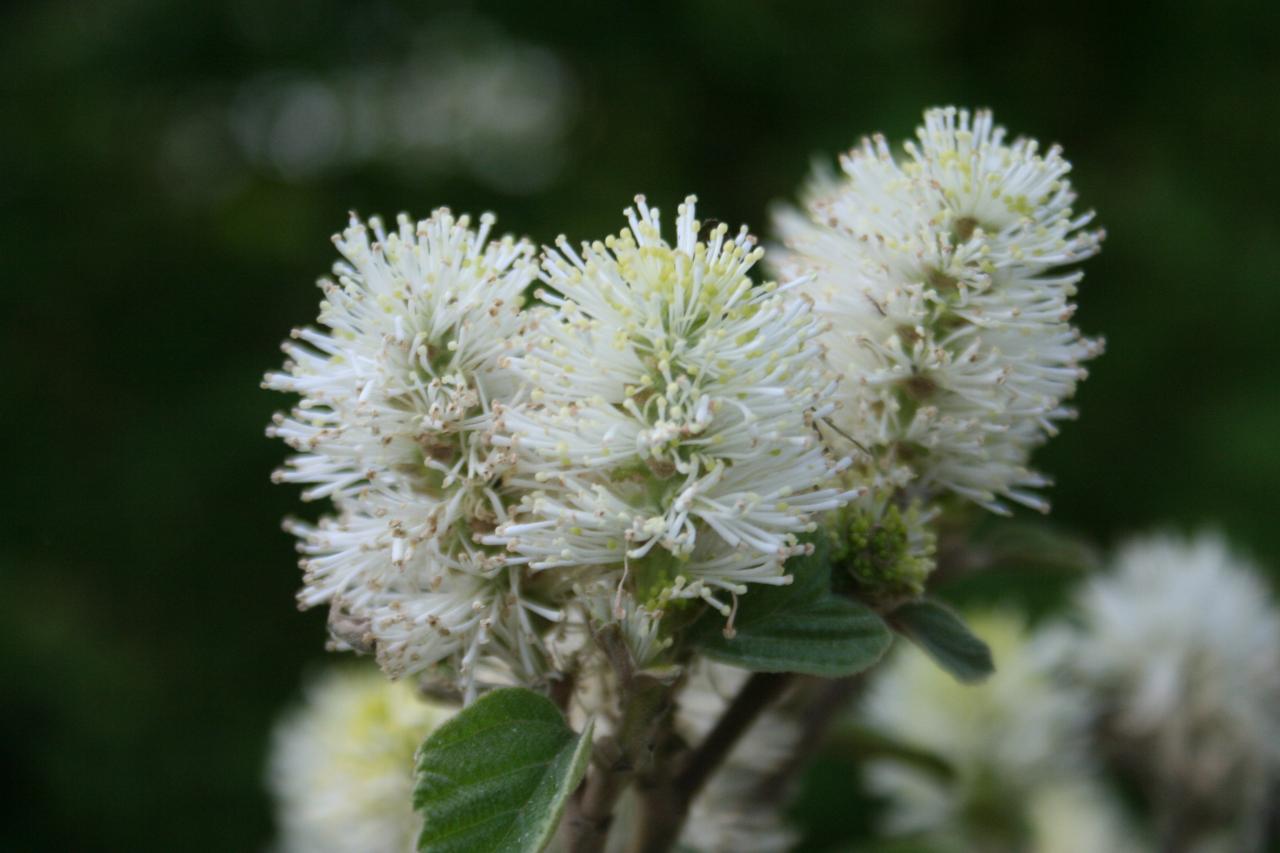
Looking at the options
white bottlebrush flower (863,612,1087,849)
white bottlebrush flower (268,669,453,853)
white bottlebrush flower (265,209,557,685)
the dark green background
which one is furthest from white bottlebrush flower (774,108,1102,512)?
the dark green background

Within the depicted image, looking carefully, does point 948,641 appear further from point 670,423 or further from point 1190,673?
point 1190,673

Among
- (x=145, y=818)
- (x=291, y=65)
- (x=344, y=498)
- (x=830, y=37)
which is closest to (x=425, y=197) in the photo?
(x=291, y=65)

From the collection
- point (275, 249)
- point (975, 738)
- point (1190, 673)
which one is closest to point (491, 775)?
point (975, 738)

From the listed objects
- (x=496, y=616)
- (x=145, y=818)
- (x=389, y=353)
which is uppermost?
(x=389, y=353)

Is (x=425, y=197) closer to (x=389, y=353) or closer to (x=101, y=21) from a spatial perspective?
(x=101, y=21)

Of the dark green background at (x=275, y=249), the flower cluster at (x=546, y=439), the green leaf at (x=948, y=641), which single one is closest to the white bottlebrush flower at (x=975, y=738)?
the green leaf at (x=948, y=641)

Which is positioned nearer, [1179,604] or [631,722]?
[631,722]
